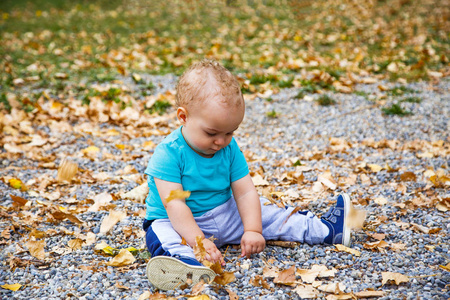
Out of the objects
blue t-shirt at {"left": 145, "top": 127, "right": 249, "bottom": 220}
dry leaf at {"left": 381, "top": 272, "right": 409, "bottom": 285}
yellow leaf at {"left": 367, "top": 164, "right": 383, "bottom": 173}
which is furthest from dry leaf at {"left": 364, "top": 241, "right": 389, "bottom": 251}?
yellow leaf at {"left": 367, "top": 164, "right": 383, "bottom": 173}

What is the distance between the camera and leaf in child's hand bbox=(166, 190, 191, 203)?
2113 millimetres

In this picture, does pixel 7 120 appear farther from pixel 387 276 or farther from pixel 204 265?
pixel 387 276

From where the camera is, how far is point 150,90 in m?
5.68

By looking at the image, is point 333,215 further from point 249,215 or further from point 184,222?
point 184,222

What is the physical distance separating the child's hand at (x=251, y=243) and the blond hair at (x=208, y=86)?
70cm

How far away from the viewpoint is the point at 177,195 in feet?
6.98

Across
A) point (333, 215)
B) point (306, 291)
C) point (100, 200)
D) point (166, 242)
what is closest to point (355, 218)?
point (333, 215)

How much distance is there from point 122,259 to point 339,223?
121cm

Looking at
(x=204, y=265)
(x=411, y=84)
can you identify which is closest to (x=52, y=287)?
(x=204, y=265)

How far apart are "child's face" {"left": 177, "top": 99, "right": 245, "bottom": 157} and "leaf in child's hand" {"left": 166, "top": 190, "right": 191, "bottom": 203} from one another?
0.78 ft

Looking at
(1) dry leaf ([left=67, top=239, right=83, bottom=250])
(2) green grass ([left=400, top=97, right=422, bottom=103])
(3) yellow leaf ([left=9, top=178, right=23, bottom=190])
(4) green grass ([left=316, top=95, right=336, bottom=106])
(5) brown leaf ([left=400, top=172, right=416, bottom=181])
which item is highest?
Answer: (2) green grass ([left=400, top=97, right=422, bottom=103])

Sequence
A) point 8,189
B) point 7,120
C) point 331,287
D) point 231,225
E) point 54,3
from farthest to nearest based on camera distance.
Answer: point 54,3 < point 7,120 < point 8,189 < point 231,225 < point 331,287

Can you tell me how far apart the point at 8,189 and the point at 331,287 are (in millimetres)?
2464

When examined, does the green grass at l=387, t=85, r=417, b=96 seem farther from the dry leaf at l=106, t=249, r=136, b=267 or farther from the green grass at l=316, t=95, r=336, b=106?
the dry leaf at l=106, t=249, r=136, b=267
